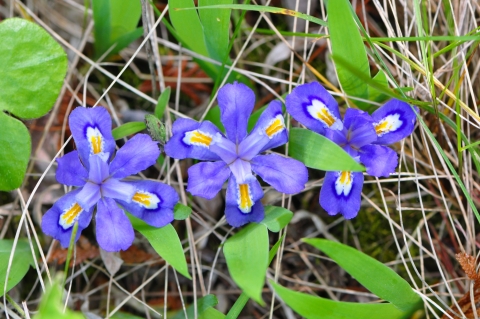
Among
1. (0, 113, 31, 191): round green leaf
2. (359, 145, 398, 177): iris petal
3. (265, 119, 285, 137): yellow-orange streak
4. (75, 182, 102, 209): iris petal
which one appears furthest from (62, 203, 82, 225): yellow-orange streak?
(359, 145, 398, 177): iris petal

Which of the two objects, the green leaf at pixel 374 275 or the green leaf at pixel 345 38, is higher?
the green leaf at pixel 345 38

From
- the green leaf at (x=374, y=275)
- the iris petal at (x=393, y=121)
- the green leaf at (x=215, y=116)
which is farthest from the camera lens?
the green leaf at (x=215, y=116)

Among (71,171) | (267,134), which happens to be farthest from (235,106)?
(71,171)

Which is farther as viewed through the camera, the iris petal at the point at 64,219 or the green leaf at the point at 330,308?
the iris petal at the point at 64,219

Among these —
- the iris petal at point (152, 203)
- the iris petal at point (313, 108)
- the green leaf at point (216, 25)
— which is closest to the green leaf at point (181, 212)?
the iris petal at point (152, 203)

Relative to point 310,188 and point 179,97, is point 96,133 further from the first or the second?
point 310,188

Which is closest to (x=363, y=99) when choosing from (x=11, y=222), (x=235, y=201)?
(x=235, y=201)

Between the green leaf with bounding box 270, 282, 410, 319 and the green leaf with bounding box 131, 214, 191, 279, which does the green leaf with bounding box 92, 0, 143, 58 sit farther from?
the green leaf with bounding box 270, 282, 410, 319

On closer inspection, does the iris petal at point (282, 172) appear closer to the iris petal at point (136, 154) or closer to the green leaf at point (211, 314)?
the iris petal at point (136, 154)
